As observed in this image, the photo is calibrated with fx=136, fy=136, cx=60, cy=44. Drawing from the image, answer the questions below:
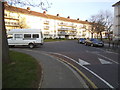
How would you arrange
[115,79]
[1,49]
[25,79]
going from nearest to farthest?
[25,79], [115,79], [1,49]

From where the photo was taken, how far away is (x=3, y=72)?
634 centimetres

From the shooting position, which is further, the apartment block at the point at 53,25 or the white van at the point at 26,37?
the apartment block at the point at 53,25

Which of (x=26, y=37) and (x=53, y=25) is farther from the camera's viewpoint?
(x=53, y=25)

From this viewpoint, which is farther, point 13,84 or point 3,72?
point 3,72

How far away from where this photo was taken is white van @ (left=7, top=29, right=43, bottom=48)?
63.2 feet

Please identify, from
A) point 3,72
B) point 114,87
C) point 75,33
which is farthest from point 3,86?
point 75,33

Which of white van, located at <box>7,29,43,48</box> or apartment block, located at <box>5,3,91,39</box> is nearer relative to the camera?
white van, located at <box>7,29,43,48</box>

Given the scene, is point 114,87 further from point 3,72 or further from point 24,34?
point 24,34

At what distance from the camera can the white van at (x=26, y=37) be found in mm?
19250

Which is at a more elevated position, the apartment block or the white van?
the apartment block

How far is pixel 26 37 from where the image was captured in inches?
768

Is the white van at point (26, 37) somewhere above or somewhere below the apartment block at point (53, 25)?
below

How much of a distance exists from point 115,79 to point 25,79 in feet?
12.6

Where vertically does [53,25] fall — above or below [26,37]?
above
